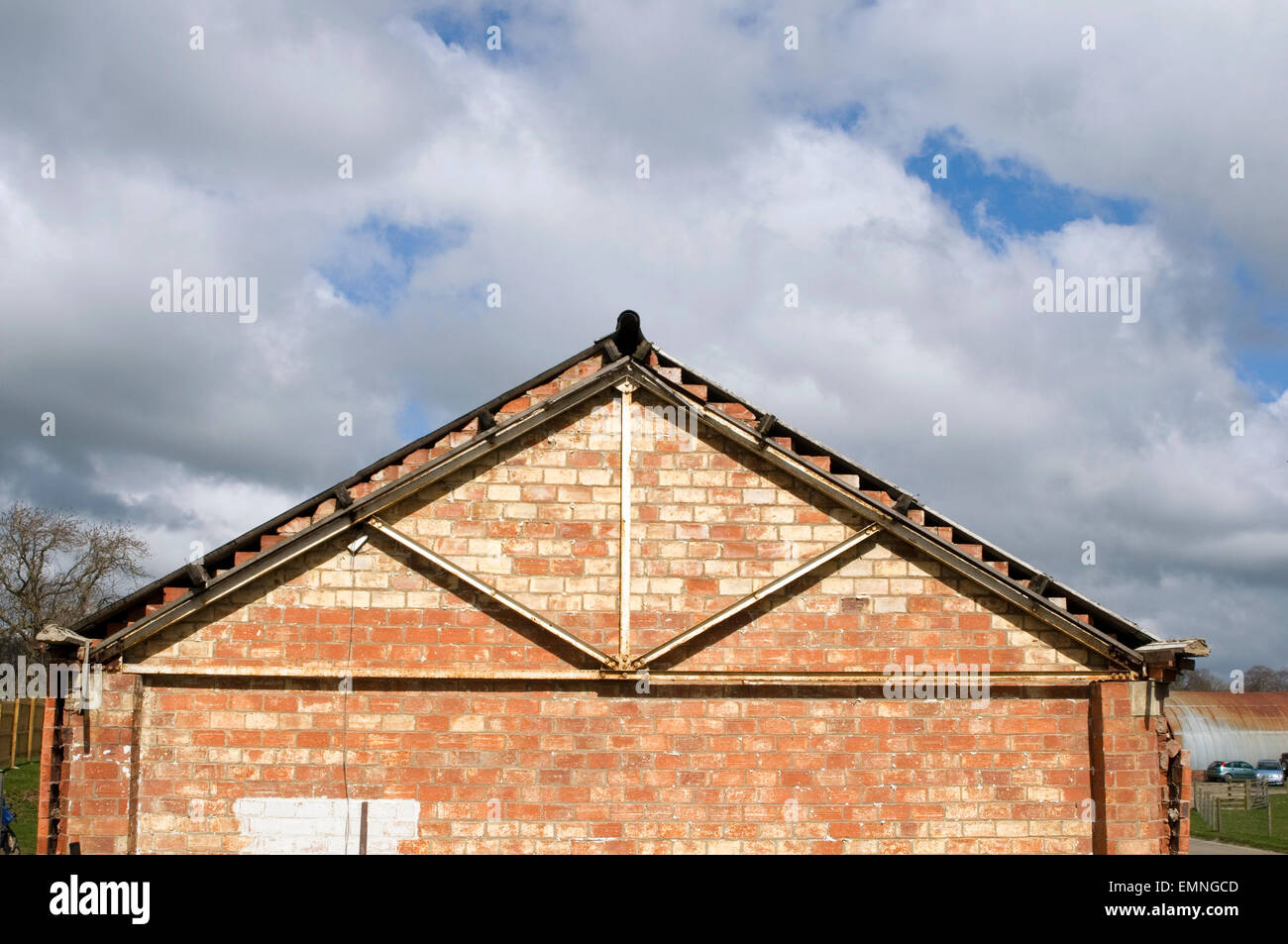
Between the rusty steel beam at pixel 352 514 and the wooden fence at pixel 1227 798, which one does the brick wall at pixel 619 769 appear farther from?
the wooden fence at pixel 1227 798

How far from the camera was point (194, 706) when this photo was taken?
1066 cm

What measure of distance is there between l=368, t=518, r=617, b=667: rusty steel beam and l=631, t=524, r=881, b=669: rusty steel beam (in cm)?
46

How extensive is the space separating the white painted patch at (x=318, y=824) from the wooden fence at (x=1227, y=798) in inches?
1105

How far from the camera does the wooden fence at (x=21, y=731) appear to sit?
1185 inches

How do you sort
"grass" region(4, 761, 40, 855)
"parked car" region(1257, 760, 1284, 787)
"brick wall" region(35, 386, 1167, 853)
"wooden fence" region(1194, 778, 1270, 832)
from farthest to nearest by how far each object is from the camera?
1. "parked car" region(1257, 760, 1284, 787)
2. "wooden fence" region(1194, 778, 1270, 832)
3. "grass" region(4, 761, 40, 855)
4. "brick wall" region(35, 386, 1167, 853)

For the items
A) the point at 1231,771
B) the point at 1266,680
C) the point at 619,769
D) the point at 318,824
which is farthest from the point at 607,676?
the point at 1266,680

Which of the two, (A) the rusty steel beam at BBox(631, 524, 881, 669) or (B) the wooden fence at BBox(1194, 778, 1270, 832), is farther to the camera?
(B) the wooden fence at BBox(1194, 778, 1270, 832)

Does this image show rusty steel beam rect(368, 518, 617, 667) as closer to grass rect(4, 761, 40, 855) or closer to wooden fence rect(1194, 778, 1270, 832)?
grass rect(4, 761, 40, 855)

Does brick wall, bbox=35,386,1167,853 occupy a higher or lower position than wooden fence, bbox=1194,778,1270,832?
higher

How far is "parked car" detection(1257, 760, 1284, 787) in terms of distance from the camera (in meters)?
50.7

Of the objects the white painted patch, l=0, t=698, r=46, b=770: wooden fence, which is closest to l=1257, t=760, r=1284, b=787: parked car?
l=0, t=698, r=46, b=770: wooden fence

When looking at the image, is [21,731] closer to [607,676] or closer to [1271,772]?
[607,676]

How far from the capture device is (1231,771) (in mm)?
51438

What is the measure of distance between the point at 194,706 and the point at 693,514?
540 cm
